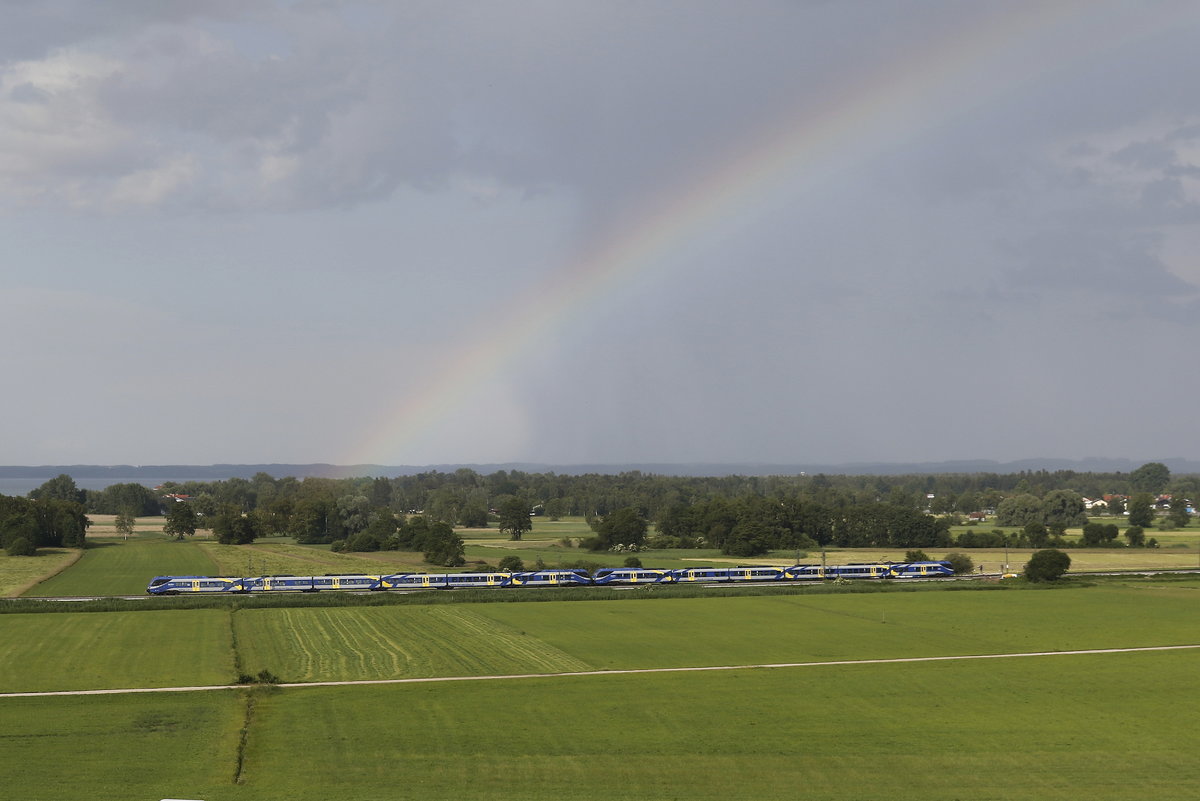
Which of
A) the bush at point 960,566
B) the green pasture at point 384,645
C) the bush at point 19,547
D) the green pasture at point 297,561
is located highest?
the bush at point 19,547

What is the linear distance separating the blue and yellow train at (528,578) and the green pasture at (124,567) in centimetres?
458

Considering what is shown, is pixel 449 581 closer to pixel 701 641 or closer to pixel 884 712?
pixel 701 641

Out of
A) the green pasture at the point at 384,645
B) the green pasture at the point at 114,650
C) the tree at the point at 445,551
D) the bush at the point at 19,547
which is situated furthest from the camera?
the bush at the point at 19,547

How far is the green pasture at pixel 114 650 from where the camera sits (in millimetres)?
51812

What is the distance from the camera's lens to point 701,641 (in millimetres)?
66062

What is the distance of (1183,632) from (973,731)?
1380 inches

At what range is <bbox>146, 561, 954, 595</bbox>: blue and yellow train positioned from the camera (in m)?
97.0

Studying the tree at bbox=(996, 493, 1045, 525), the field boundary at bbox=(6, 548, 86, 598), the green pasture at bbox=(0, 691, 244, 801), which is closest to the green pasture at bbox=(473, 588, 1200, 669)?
the green pasture at bbox=(0, 691, 244, 801)

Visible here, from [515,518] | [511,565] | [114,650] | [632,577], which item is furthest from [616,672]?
[515,518]

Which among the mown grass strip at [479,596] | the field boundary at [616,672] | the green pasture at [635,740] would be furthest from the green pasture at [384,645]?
the mown grass strip at [479,596]

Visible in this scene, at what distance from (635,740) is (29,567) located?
98069 millimetres

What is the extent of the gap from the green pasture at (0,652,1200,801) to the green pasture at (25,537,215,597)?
53978 millimetres

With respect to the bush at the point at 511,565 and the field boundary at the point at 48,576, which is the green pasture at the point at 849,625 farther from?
the field boundary at the point at 48,576

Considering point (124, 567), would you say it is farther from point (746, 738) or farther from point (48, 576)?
point (746, 738)
